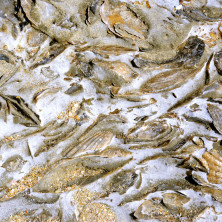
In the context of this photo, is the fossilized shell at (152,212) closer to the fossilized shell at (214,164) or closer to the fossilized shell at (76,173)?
the fossilized shell at (76,173)

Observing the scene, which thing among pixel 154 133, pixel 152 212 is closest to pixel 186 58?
pixel 154 133

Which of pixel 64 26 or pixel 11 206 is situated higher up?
pixel 64 26

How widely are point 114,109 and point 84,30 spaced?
0.79 meters

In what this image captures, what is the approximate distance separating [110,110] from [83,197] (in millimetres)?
872

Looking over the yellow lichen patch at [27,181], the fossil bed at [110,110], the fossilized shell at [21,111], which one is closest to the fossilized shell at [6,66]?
the fossil bed at [110,110]

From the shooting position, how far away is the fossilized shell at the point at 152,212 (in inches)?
91.0

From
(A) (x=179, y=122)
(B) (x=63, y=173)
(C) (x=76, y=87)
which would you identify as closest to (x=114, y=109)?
(C) (x=76, y=87)

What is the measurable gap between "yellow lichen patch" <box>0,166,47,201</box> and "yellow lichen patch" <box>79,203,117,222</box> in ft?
1.76

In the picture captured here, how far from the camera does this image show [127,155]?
2340 millimetres

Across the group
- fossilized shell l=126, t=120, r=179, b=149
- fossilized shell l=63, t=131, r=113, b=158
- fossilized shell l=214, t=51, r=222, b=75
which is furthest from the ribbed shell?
fossilized shell l=214, t=51, r=222, b=75

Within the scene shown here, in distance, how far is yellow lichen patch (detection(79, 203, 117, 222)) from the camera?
2293 mm

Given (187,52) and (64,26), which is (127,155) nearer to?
(187,52)

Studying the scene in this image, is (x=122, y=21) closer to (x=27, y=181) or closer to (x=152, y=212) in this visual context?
(x=27, y=181)

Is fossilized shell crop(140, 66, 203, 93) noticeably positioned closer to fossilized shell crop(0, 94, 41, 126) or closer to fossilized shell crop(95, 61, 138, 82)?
fossilized shell crop(95, 61, 138, 82)
